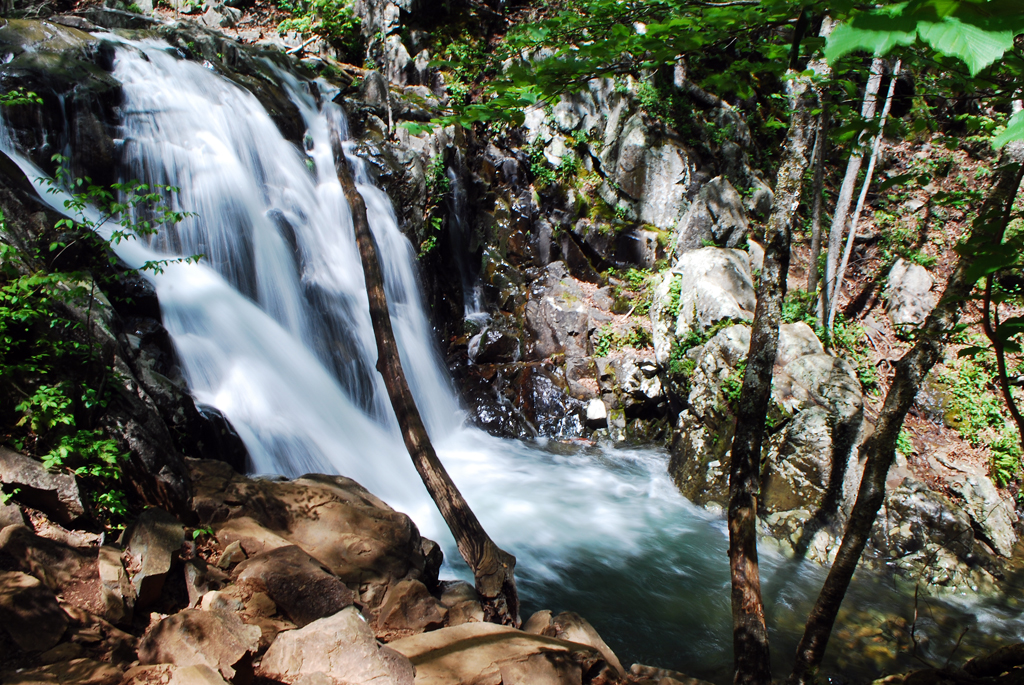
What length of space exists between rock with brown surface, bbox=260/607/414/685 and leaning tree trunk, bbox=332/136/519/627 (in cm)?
118

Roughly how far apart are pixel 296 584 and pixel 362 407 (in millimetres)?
5124

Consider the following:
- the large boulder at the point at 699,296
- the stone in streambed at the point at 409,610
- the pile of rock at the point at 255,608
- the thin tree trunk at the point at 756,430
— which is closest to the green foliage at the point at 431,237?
the large boulder at the point at 699,296

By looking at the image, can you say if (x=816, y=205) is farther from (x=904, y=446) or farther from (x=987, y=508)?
(x=987, y=508)

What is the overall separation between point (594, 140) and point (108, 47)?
970 centimetres

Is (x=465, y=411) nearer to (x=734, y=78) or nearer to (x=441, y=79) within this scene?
(x=734, y=78)

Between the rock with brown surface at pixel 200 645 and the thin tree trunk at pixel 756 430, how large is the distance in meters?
2.85

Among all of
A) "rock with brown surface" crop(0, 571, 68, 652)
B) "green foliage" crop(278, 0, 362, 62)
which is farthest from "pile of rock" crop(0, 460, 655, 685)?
"green foliage" crop(278, 0, 362, 62)

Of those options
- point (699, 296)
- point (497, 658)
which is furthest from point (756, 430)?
point (699, 296)

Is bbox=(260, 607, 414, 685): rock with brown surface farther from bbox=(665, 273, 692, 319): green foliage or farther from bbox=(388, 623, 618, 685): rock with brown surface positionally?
bbox=(665, 273, 692, 319): green foliage

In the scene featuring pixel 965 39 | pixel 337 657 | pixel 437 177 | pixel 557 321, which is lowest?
pixel 337 657

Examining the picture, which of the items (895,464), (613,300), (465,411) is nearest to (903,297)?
(895,464)

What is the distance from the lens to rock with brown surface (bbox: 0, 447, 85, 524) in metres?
3.06

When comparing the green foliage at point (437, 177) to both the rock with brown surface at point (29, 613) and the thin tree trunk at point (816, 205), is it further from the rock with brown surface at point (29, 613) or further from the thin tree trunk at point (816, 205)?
the rock with brown surface at point (29, 613)

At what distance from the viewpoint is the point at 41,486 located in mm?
3098
